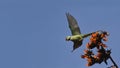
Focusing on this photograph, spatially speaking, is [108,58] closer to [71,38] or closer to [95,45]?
[95,45]

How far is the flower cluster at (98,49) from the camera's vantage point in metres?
5.93

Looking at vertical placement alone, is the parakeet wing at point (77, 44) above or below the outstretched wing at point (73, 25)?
below

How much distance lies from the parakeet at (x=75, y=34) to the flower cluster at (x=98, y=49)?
22cm

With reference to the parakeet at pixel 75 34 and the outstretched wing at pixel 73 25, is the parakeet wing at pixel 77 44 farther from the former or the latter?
the outstretched wing at pixel 73 25

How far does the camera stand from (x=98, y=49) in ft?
20.6

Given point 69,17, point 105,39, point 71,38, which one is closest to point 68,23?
point 69,17

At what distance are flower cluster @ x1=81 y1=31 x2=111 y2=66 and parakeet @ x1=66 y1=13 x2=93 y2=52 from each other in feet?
0.71

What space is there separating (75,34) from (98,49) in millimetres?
699

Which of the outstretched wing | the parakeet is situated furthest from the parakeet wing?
the outstretched wing

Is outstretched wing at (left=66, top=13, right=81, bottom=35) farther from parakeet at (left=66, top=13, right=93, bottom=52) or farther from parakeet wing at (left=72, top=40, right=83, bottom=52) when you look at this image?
parakeet wing at (left=72, top=40, right=83, bottom=52)

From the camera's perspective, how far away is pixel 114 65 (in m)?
5.93

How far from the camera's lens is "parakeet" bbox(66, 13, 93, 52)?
19.4 feet

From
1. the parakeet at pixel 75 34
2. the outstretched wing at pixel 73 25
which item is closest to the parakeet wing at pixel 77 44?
the parakeet at pixel 75 34

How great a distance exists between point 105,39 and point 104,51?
→ 1.24 ft
